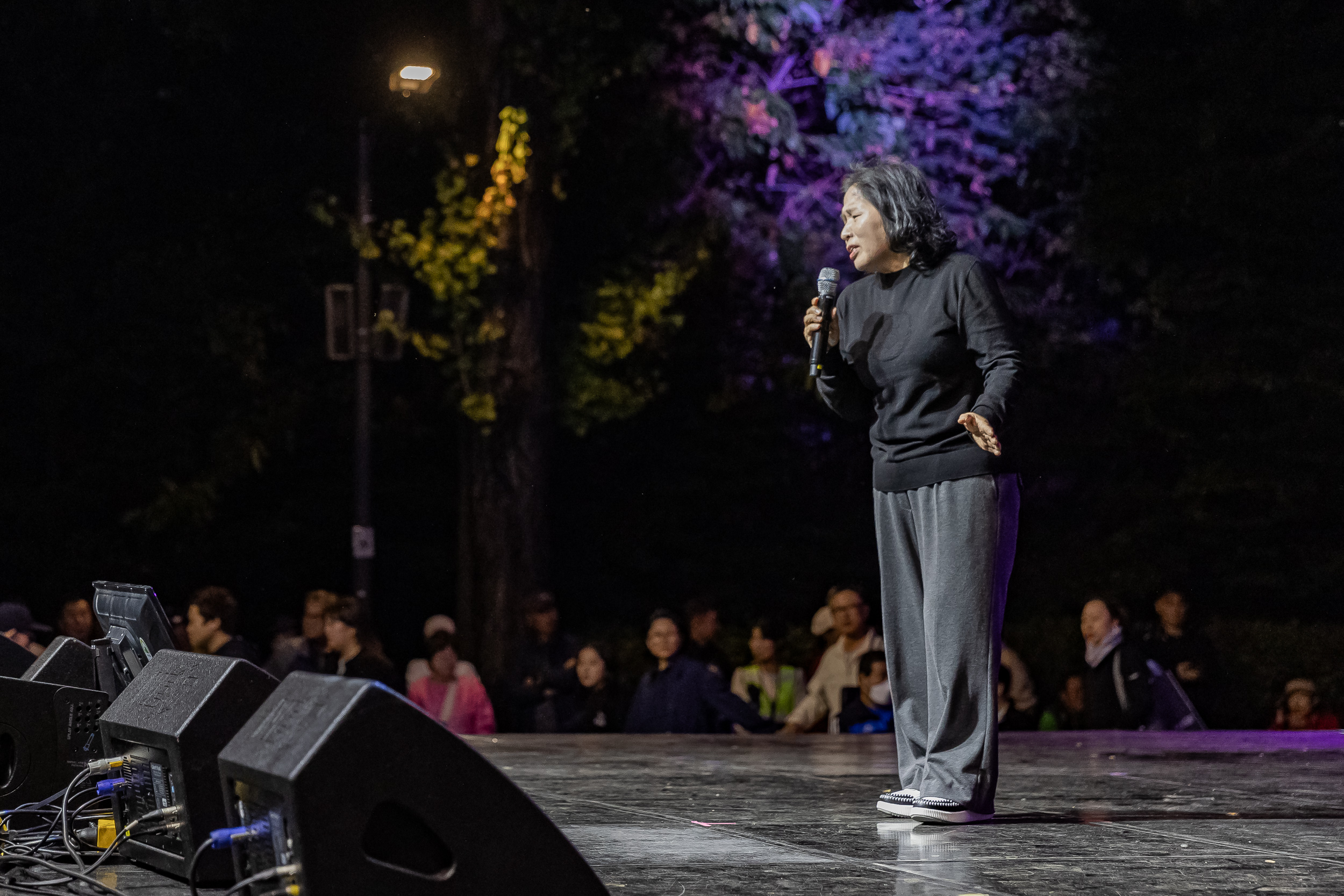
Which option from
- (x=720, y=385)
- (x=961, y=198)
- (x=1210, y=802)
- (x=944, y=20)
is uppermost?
(x=944, y=20)

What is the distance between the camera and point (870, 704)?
8711 millimetres

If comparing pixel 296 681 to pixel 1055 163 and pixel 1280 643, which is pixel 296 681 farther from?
pixel 1055 163

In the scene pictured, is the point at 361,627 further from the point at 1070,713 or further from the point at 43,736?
the point at 43,736

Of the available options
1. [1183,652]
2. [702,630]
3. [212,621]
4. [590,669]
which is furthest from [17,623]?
[1183,652]

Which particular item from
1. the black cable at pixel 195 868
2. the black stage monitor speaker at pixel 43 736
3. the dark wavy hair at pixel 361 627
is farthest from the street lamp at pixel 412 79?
the black cable at pixel 195 868

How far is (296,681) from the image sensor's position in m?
2.89

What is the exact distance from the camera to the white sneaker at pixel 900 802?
14.7 feet

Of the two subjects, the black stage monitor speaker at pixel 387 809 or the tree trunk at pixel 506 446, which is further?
the tree trunk at pixel 506 446

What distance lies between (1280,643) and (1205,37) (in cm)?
780

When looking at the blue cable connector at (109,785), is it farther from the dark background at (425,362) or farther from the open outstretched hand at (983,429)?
the dark background at (425,362)

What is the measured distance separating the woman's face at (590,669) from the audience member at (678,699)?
0.93 meters

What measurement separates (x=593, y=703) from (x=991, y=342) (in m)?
5.58

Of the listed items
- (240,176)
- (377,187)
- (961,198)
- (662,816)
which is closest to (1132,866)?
(662,816)

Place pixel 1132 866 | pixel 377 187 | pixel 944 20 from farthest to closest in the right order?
1. pixel 377 187
2. pixel 944 20
3. pixel 1132 866
